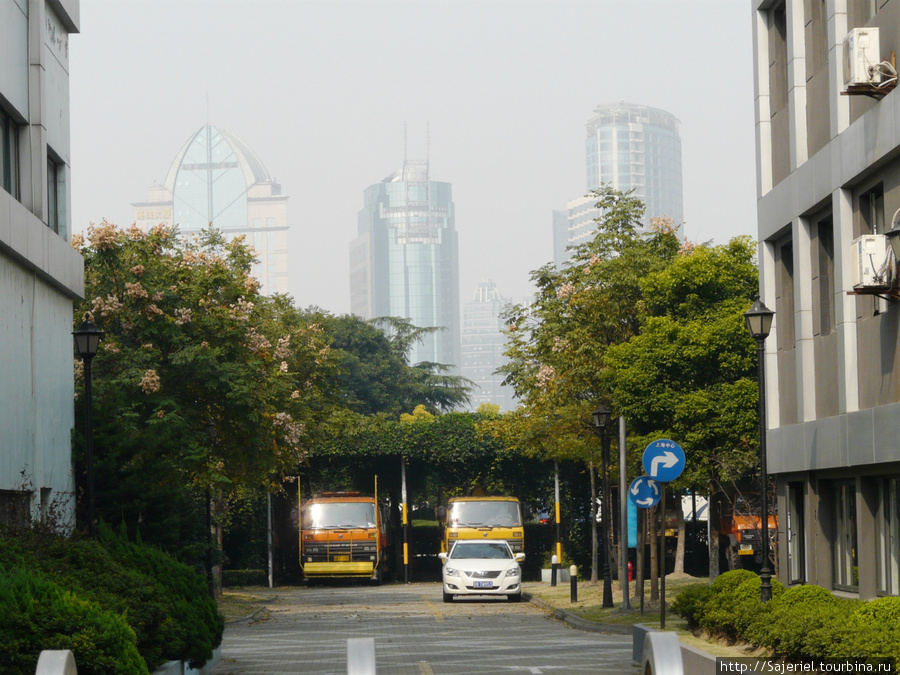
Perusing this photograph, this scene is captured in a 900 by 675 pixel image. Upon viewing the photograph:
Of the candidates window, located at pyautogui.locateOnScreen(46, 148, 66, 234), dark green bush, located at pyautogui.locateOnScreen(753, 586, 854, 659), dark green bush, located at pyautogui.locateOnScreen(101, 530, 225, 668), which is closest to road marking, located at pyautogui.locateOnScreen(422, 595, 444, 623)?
window, located at pyautogui.locateOnScreen(46, 148, 66, 234)

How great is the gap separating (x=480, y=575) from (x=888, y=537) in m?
17.3

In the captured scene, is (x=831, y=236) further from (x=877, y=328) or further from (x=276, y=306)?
(x=276, y=306)

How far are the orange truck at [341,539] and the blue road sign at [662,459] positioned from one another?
2503 cm

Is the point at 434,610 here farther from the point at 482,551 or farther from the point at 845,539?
the point at 845,539

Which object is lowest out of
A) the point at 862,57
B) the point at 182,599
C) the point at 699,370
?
the point at 182,599

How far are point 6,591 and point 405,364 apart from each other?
91008 mm

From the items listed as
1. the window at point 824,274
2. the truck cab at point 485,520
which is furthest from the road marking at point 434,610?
the window at point 824,274

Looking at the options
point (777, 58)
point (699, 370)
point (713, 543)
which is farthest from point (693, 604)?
point (713, 543)

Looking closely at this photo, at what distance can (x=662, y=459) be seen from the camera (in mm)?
20031

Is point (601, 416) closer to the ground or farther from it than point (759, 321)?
closer to the ground

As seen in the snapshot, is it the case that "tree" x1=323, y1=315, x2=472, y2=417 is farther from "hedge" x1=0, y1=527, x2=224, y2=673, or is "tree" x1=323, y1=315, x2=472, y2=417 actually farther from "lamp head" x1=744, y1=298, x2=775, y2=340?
"hedge" x1=0, y1=527, x2=224, y2=673

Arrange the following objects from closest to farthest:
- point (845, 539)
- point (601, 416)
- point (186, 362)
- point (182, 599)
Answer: point (182, 599), point (845, 539), point (601, 416), point (186, 362)

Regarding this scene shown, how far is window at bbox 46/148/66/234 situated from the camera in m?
24.5

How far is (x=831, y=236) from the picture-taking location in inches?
795
